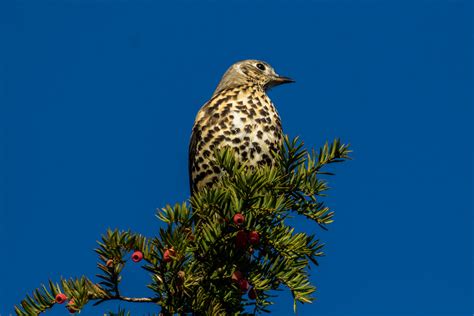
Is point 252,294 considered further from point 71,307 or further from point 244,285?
point 71,307

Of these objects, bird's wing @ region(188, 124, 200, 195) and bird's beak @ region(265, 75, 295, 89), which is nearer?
bird's wing @ region(188, 124, 200, 195)

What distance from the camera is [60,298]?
2.58m

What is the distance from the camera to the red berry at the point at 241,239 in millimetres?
2865

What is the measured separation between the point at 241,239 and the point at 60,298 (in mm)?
737

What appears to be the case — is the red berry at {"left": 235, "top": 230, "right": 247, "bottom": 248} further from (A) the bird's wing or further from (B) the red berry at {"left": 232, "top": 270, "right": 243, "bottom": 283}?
(A) the bird's wing

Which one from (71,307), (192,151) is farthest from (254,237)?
(192,151)

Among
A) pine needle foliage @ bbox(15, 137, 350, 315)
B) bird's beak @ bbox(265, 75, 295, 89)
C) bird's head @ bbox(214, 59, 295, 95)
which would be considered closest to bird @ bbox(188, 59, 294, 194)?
bird's head @ bbox(214, 59, 295, 95)

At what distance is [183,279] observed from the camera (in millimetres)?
2645

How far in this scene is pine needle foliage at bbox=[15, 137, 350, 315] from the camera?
2637mm

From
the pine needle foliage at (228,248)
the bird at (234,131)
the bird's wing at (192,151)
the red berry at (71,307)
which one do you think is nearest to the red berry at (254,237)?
the pine needle foliage at (228,248)

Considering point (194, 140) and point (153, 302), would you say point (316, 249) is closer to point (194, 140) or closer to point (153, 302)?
point (153, 302)

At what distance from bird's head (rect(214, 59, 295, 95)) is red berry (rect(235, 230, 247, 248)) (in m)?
2.75

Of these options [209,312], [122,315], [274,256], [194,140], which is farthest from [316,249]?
[194,140]

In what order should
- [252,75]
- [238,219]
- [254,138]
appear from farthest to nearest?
[252,75], [254,138], [238,219]
